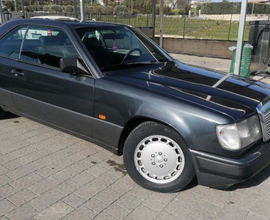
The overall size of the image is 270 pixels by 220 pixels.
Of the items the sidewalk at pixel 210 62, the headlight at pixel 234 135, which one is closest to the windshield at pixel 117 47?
the headlight at pixel 234 135

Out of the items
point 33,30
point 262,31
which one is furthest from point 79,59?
point 262,31

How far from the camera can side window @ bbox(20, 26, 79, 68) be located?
138 inches

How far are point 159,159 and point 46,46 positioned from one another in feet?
7.12

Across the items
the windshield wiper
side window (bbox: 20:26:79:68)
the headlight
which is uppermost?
side window (bbox: 20:26:79:68)

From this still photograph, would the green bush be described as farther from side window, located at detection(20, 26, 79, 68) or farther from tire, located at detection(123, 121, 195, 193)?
tire, located at detection(123, 121, 195, 193)

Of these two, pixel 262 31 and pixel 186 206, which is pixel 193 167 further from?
pixel 262 31

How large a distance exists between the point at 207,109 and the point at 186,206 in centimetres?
98

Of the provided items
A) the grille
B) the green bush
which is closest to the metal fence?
the grille

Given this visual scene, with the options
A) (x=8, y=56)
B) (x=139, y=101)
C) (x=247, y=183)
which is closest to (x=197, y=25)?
(x=8, y=56)

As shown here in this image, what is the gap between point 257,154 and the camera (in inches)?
101

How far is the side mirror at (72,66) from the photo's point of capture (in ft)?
10.3

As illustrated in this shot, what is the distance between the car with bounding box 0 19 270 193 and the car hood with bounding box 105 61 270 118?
0.01m

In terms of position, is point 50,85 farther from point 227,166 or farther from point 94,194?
point 227,166

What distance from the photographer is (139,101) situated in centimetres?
282
